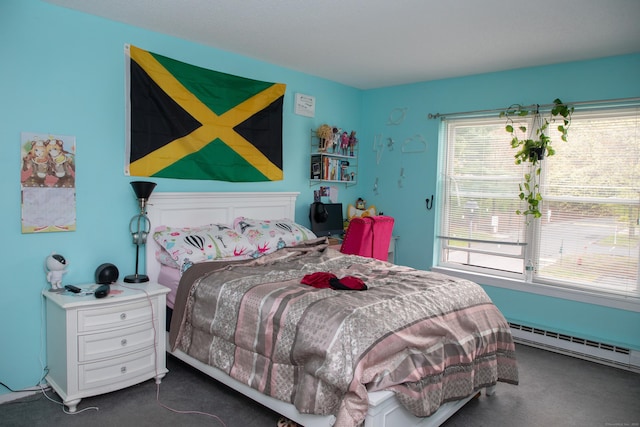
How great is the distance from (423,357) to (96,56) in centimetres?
279

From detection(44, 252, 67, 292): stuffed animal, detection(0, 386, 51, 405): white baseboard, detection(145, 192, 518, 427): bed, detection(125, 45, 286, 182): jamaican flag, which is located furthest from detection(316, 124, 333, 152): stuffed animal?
detection(0, 386, 51, 405): white baseboard

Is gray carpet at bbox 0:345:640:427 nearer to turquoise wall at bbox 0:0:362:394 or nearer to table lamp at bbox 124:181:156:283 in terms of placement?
turquoise wall at bbox 0:0:362:394

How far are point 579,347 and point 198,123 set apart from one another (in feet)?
11.9

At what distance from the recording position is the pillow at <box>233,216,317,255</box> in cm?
354

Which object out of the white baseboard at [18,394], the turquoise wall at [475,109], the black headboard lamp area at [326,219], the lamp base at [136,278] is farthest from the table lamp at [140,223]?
the turquoise wall at [475,109]

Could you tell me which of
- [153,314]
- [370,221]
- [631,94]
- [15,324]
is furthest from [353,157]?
[15,324]

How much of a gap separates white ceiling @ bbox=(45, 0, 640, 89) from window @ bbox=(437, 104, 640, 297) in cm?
63

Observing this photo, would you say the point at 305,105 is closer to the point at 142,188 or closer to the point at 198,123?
the point at 198,123

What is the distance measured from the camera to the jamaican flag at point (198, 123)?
3.20 metres

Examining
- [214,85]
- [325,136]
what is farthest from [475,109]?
[214,85]

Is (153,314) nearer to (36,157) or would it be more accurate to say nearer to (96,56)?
(36,157)

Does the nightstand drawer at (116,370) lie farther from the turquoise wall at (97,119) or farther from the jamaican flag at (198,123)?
the jamaican flag at (198,123)

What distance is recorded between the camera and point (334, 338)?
2.04 meters

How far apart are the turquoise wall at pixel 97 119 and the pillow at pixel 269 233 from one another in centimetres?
38
